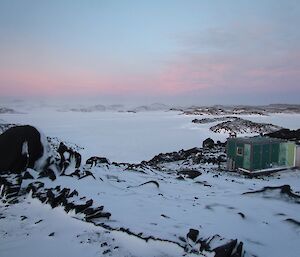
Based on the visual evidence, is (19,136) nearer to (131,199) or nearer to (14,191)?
(14,191)

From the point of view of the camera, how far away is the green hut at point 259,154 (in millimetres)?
18587

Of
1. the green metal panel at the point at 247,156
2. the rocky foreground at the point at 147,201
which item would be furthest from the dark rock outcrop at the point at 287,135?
the rocky foreground at the point at 147,201

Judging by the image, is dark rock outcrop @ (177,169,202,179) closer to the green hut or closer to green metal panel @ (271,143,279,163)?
the green hut

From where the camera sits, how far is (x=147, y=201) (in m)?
8.65

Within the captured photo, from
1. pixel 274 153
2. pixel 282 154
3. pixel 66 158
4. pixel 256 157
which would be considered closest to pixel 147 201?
pixel 66 158

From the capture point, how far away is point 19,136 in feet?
39.7

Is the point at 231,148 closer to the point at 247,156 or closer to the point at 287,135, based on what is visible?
the point at 247,156

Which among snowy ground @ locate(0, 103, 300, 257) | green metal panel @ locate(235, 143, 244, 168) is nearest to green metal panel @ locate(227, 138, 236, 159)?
green metal panel @ locate(235, 143, 244, 168)

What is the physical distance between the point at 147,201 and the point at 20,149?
19.2ft

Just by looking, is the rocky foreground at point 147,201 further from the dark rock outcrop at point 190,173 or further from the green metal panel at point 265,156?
the green metal panel at point 265,156

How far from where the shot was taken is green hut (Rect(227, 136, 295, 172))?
1859 cm

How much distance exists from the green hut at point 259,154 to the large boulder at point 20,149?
40.7ft

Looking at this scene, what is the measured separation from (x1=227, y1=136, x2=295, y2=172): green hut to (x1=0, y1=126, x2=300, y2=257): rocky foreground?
6.44 meters

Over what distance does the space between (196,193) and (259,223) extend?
316 centimetres
